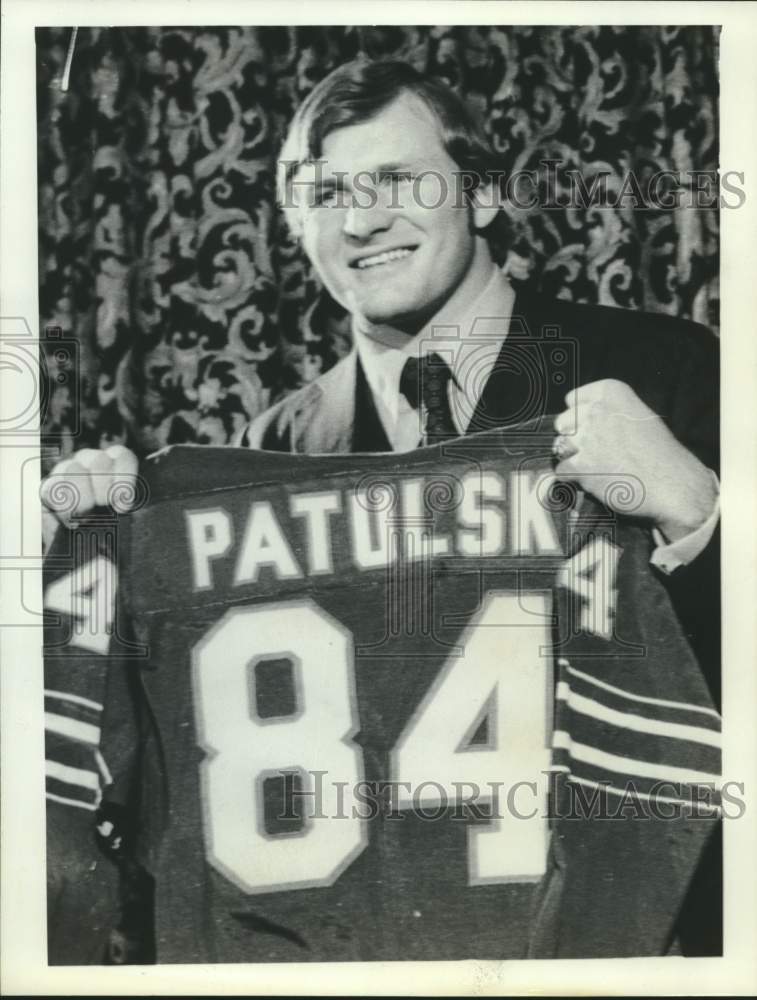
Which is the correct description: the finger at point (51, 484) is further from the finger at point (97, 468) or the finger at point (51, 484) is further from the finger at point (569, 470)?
the finger at point (569, 470)

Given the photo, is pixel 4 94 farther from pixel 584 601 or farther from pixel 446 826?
pixel 446 826

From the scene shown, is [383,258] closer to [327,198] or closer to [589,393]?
[327,198]

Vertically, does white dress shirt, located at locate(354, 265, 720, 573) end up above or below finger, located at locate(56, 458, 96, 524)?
above

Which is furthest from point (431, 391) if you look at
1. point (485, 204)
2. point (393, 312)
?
point (485, 204)

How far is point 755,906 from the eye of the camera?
156cm

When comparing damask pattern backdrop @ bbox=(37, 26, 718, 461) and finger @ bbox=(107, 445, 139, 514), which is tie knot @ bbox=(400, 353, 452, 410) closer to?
damask pattern backdrop @ bbox=(37, 26, 718, 461)

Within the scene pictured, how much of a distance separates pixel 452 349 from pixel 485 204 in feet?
0.93

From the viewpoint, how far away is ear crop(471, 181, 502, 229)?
157cm

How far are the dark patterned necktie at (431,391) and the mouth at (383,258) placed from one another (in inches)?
7.6

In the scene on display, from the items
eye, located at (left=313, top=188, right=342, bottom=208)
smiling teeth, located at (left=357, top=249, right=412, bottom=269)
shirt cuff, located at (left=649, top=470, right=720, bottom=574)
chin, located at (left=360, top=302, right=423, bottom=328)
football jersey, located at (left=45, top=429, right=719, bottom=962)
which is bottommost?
football jersey, located at (left=45, top=429, right=719, bottom=962)

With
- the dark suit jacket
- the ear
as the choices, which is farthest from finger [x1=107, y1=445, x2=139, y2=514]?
the ear

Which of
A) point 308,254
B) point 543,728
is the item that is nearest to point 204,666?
point 543,728

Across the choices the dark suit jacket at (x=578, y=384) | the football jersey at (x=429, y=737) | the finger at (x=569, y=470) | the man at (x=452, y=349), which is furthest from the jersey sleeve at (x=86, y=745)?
the finger at (x=569, y=470)

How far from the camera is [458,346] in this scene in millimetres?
1584
